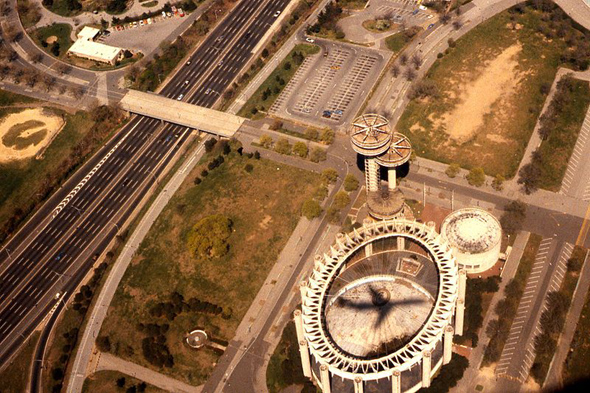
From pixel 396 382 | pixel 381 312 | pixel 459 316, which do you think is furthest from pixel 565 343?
pixel 396 382

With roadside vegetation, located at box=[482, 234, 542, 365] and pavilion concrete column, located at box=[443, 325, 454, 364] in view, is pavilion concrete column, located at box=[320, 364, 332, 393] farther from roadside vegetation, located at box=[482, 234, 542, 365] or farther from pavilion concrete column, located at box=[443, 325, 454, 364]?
roadside vegetation, located at box=[482, 234, 542, 365]

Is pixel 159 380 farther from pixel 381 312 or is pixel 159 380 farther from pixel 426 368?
pixel 426 368

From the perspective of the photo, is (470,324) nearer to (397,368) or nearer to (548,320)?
(548,320)

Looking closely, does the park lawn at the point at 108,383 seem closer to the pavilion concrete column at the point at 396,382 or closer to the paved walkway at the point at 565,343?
the pavilion concrete column at the point at 396,382

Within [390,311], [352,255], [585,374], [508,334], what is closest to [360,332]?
[390,311]

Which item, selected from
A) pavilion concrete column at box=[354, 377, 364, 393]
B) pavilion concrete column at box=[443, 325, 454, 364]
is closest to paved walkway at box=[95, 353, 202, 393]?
pavilion concrete column at box=[354, 377, 364, 393]

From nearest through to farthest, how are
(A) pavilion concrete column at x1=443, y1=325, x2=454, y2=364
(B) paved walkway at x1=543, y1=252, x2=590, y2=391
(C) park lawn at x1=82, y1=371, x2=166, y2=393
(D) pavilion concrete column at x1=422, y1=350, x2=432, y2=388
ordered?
(D) pavilion concrete column at x1=422, y1=350, x2=432, y2=388 < (A) pavilion concrete column at x1=443, y1=325, x2=454, y2=364 < (B) paved walkway at x1=543, y1=252, x2=590, y2=391 < (C) park lawn at x1=82, y1=371, x2=166, y2=393
